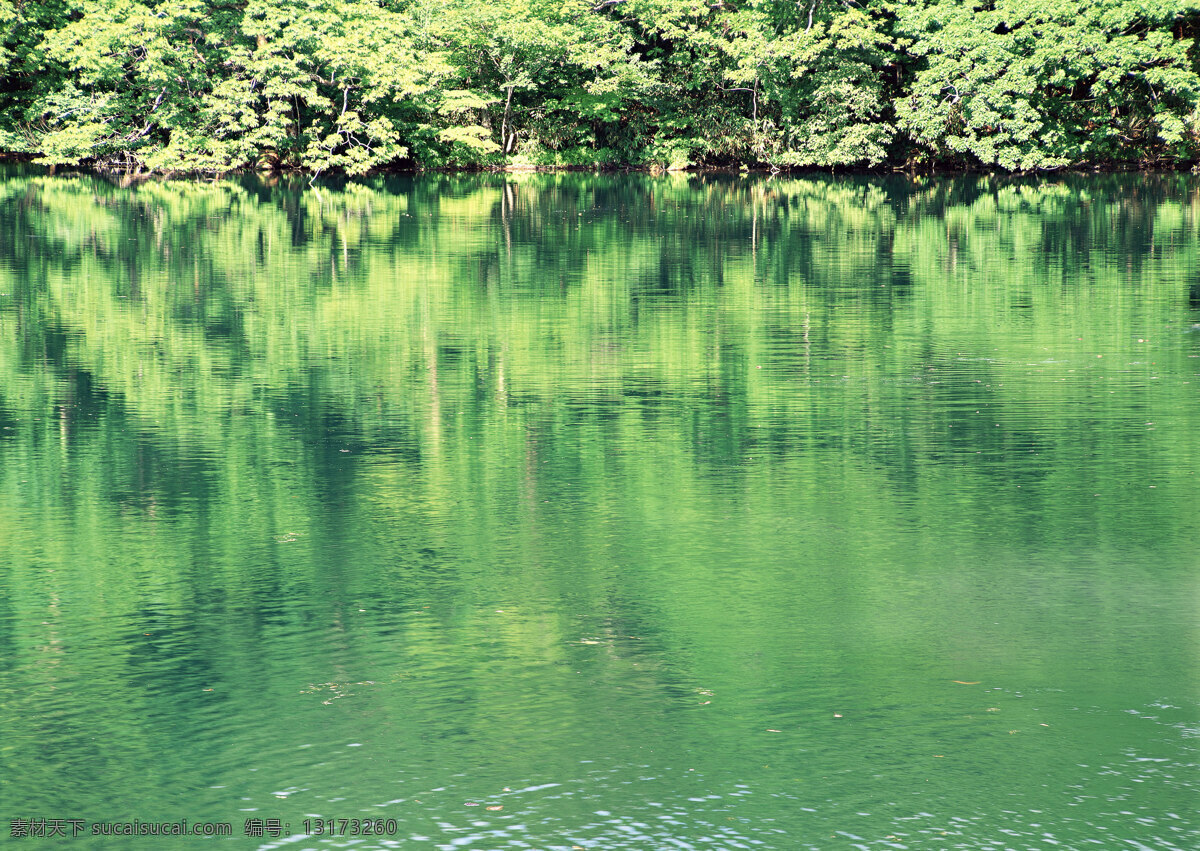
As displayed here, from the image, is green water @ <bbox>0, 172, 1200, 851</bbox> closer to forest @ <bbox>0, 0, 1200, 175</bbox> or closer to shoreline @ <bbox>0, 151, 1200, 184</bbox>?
forest @ <bbox>0, 0, 1200, 175</bbox>

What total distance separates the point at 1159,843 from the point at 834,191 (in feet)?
125

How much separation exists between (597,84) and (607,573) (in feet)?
152

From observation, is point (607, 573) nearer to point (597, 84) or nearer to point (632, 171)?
point (597, 84)

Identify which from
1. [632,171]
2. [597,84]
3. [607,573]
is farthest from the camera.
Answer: [632,171]

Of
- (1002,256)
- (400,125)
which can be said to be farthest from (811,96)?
(1002,256)

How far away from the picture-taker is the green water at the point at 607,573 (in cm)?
490

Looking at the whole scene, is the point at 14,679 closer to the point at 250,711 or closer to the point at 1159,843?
the point at 250,711

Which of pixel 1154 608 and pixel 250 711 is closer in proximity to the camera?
pixel 250 711

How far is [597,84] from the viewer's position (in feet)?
171

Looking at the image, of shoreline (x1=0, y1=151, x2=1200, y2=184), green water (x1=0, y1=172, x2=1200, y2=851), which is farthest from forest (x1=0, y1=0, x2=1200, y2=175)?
green water (x1=0, y1=172, x2=1200, y2=851)

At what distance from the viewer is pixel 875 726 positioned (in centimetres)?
536

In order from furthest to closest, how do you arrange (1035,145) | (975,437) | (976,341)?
1. (1035,145)
2. (976,341)
3. (975,437)

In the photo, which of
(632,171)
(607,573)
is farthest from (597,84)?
(607,573)

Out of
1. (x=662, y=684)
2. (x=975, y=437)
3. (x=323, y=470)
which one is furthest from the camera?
(x=975, y=437)
